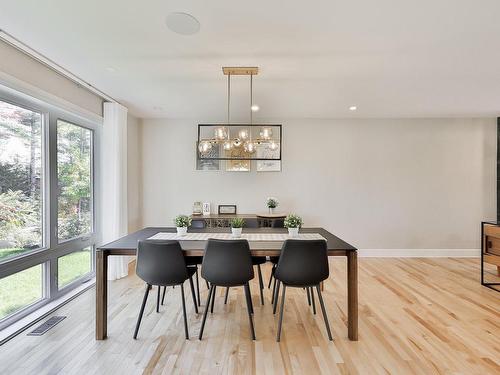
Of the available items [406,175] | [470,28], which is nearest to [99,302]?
[470,28]

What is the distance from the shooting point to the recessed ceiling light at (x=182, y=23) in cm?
194

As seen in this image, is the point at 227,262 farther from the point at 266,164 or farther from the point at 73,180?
the point at 266,164

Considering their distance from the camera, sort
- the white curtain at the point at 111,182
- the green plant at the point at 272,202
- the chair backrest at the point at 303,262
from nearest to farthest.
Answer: the chair backrest at the point at 303,262, the white curtain at the point at 111,182, the green plant at the point at 272,202

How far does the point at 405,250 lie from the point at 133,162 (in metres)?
5.40

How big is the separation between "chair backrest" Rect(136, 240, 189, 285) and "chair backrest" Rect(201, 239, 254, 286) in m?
0.23

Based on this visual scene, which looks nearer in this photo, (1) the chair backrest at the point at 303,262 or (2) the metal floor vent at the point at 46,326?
(1) the chair backrest at the point at 303,262

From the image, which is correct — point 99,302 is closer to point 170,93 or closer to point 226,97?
point 170,93

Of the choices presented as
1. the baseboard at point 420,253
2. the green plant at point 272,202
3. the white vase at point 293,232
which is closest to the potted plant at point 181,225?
the white vase at point 293,232

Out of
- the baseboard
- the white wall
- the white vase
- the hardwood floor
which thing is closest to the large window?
the hardwood floor

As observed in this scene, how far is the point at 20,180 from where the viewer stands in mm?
2664

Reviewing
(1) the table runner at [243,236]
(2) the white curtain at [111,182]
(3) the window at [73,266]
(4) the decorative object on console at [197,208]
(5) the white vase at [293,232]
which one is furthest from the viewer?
(4) the decorative object on console at [197,208]

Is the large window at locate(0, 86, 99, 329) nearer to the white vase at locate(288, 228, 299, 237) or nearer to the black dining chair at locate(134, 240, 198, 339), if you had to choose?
the black dining chair at locate(134, 240, 198, 339)

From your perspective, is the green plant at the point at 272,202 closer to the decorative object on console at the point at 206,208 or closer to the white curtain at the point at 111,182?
the decorative object on console at the point at 206,208

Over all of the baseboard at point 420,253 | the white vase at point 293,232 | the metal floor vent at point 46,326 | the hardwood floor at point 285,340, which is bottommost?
the hardwood floor at point 285,340
